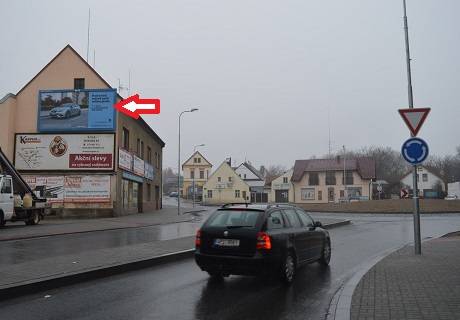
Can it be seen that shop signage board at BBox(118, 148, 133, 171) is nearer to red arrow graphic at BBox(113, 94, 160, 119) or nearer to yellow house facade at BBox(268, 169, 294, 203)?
red arrow graphic at BBox(113, 94, 160, 119)

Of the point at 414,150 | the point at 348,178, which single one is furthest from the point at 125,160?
the point at 348,178

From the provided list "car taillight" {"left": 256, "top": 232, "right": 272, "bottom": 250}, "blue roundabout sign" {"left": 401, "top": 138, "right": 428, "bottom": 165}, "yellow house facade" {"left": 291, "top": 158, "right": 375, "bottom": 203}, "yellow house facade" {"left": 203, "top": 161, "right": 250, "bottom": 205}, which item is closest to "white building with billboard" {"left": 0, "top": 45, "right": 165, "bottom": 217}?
"blue roundabout sign" {"left": 401, "top": 138, "right": 428, "bottom": 165}

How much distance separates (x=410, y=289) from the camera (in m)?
7.32

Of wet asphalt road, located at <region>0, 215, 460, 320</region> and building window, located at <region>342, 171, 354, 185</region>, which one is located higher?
building window, located at <region>342, 171, 354, 185</region>

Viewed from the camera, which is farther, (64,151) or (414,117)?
(64,151)

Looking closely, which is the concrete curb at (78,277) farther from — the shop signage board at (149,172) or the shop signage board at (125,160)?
the shop signage board at (149,172)

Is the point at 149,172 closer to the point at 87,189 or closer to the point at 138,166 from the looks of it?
the point at 138,166

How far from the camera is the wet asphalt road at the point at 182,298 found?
641cm

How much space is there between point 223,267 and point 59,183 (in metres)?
23.6

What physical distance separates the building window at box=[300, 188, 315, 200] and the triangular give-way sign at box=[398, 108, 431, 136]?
68758 millimetres

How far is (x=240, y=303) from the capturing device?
23.2ft

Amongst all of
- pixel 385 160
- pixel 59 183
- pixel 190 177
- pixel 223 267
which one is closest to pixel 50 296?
pixel 223 267

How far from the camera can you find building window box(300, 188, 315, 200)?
79312 mm

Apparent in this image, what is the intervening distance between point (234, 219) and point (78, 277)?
3034mm
